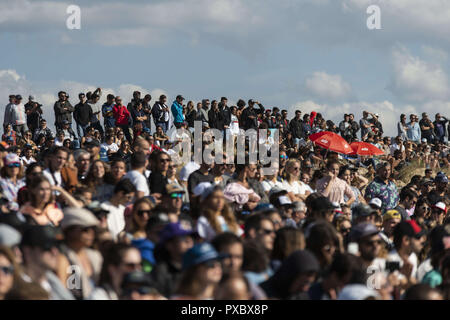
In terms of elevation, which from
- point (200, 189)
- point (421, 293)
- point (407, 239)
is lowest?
point (421, 293)

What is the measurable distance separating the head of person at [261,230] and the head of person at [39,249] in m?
2.09

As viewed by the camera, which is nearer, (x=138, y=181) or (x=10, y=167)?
(x=10, y=167)

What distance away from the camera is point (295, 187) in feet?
37.0

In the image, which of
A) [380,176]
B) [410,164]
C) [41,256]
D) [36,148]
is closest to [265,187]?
[380,176]

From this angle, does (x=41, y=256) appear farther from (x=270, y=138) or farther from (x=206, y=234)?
(x=270, y=138)

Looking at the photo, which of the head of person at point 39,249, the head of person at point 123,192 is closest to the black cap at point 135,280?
the head of person at point 39,249

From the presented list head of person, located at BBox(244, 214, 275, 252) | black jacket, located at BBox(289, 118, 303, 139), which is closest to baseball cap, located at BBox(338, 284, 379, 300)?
head of person, located at BBox(244, 214, 275, 252)

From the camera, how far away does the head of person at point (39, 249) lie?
17.4 ft

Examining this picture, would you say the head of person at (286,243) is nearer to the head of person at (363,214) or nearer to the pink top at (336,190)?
the head of person at (363,214)

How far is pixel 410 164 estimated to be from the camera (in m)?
22.5

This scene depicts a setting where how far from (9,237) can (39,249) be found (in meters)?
0.24

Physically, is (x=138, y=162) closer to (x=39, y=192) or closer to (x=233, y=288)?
(x=39, y=192)

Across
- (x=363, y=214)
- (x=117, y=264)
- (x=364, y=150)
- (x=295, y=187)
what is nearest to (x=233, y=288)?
(x=117, y=264)

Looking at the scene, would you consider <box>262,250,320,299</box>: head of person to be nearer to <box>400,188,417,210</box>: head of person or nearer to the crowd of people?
the crowd of people
